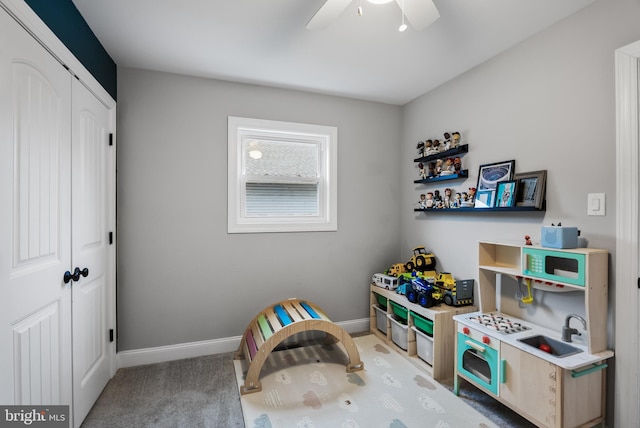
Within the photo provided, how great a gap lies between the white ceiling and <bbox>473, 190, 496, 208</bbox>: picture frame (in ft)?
3.54

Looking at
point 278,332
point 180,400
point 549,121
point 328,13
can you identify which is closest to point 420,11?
point 328,13

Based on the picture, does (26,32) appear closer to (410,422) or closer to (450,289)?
(410,422)

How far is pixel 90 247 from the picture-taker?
1984 mm

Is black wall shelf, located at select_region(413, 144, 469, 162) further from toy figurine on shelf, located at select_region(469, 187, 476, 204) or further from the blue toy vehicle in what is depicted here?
the blue toy vehicle

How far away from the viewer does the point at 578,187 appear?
180cm

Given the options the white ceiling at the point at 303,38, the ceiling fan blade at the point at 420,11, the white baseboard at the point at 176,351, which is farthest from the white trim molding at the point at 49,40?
the white baseboard at the point at 176,351

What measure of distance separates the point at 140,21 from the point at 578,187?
296 centimetres

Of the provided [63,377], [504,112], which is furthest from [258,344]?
[504,112]

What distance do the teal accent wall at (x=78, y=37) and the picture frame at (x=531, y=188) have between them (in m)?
2.92

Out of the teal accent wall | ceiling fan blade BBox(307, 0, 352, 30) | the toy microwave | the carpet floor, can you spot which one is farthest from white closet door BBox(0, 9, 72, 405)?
the toy microwave

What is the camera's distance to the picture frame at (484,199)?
7.43 ft

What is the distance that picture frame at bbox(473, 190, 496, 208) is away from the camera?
7.43 feet

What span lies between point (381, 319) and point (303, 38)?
105 inches

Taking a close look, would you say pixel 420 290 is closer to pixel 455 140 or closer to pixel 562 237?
pixel 562 237
